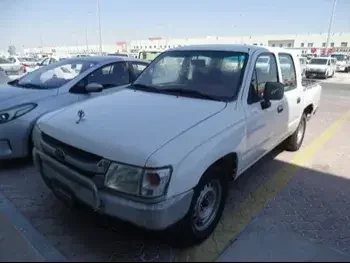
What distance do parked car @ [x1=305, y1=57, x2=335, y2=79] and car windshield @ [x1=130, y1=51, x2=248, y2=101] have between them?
23.0 meters

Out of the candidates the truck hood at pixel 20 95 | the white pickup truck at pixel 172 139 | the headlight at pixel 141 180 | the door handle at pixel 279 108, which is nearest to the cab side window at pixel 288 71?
the white pickup truck at pixel 172 139

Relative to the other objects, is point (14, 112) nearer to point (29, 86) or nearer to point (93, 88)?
point (29, 86)

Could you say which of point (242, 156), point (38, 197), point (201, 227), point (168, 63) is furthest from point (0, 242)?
point (168, 63)

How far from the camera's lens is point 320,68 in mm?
23562

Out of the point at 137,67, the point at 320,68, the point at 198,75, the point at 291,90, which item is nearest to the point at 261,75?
the point at 198,75

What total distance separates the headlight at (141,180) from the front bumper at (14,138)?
2.48 m

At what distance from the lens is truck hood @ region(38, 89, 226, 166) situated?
220 centimetres

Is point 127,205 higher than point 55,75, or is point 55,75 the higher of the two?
point 55,75

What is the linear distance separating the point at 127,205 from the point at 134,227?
0.69 ft

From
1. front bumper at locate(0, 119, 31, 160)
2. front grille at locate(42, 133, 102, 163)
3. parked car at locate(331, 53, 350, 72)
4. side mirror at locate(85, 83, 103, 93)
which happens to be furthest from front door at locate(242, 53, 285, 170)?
parked car at locate(331, 53, 350, 72)

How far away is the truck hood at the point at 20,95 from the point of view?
4160 mm

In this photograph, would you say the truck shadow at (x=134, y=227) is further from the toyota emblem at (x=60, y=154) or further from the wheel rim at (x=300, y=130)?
the wheel rim at (x=300, y=130)

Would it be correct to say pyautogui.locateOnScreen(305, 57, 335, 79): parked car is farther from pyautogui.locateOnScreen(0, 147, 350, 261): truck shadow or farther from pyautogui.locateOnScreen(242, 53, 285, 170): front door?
pyautogui.locateOnScreen(242, 53, 285, 170): front door

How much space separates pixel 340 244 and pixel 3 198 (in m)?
3.59
